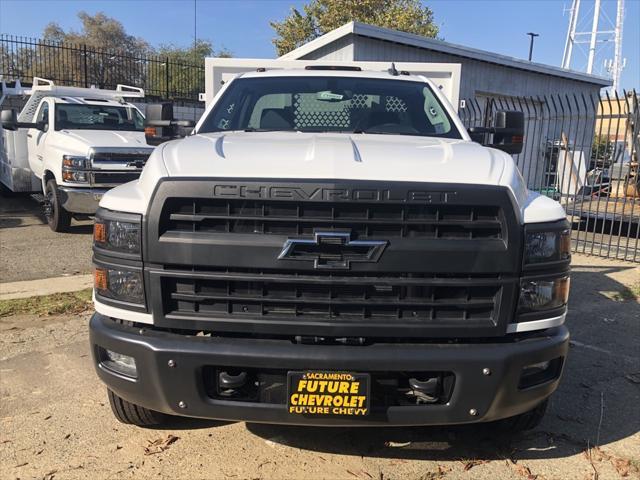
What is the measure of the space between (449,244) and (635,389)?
250cm

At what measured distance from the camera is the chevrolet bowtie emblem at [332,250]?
8.23 ft

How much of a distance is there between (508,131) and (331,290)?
2233 millimetres

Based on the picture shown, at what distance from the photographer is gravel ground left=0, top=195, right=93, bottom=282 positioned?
23.0ft

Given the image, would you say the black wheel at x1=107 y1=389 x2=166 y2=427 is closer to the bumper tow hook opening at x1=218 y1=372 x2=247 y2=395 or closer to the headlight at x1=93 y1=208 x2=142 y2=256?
the bumper tow hook opening at x1=218 y1=372 x2=247 y2=395

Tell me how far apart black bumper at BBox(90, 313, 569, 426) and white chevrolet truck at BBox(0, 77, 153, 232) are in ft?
21.5

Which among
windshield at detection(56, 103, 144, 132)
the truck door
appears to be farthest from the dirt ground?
windshield at detection(56, 103, 144, 132)

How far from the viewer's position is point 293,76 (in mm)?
4551

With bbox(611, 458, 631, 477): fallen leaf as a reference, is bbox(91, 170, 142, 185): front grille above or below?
above

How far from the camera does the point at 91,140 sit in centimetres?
893

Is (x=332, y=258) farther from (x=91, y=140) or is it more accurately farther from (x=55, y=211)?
(x=55, y=211)

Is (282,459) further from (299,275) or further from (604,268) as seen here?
(604,268)

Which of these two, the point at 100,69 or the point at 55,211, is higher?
the point at 100,69

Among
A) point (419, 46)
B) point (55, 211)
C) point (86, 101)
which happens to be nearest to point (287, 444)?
point (55, 211)

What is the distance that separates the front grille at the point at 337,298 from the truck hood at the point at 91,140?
21.3 ft
